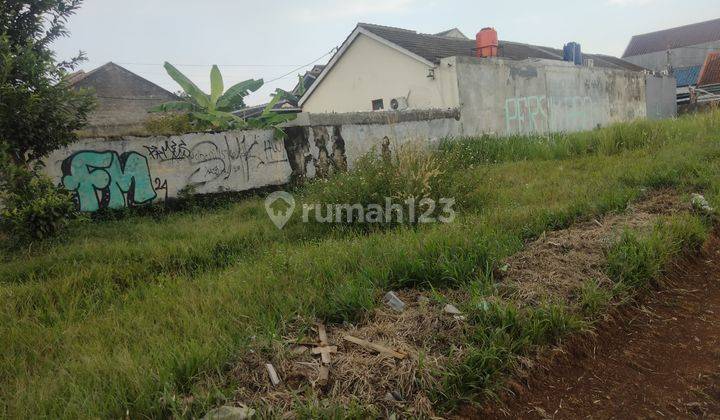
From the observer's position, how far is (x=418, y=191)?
16.8 feet

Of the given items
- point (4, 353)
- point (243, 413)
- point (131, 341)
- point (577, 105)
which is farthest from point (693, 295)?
point (577, 105)

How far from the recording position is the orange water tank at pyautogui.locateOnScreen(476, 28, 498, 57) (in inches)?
537

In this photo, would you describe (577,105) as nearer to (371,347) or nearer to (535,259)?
(535,259)

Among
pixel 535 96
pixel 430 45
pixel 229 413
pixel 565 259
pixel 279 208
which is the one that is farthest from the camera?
pixel 430 45

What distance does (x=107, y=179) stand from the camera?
6723 millimetres

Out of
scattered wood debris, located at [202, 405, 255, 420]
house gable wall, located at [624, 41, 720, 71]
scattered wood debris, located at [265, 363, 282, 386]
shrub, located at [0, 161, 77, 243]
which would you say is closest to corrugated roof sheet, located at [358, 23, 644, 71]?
shrub, located at [0, 161, 77, 243]

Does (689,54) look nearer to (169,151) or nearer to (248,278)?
(169,151)

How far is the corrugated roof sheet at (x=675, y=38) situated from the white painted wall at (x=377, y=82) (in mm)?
46270

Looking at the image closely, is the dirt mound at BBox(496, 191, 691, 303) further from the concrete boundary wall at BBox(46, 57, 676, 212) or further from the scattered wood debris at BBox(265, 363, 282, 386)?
the concrete boundary wall at BBox(46, 57, 676, 212)

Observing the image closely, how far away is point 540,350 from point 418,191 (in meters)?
2.85

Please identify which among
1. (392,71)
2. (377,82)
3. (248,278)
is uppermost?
(392,71)

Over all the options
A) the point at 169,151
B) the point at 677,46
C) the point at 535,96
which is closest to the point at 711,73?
the point at 535,96

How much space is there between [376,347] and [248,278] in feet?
4.99

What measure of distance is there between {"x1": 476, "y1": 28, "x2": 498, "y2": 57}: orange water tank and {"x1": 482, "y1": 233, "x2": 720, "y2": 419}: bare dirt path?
11.9 metres
